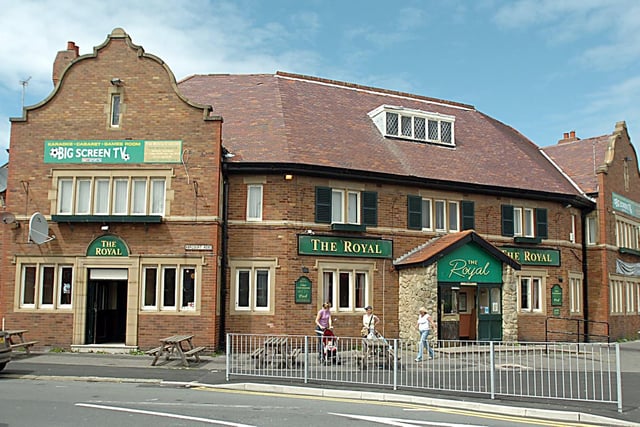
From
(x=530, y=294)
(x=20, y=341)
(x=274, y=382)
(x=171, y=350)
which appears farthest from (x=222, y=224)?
(x=530, y=294)

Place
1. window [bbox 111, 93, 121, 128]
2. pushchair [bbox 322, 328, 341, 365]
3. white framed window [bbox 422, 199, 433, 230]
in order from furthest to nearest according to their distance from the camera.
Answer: white framed window [bbox 422, 199, 433, 230] < window [bbox 111, 93, 121, 128] < pushchair [bbox 322, 328, 341, 365]

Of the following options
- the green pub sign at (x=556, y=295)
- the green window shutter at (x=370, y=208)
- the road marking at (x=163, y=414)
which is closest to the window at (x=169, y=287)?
the green window shutter at (x=370, y=208)

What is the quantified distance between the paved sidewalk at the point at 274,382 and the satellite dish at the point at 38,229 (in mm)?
3308

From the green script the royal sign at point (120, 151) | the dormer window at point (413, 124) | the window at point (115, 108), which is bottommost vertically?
the green script the royal sign at point (120, 151)

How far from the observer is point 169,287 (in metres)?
19.5

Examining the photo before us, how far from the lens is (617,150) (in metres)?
29.2

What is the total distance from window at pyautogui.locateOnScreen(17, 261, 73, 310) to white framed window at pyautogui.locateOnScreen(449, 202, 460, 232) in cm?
1297

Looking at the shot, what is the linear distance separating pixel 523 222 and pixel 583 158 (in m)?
7.23

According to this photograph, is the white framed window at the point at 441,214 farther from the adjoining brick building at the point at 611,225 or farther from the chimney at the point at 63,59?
the chimney at the point at 63,59

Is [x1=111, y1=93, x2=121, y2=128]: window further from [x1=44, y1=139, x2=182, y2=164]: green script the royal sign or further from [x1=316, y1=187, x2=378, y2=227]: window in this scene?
[x1=316, y1=187, x2=378, y2=227]: window

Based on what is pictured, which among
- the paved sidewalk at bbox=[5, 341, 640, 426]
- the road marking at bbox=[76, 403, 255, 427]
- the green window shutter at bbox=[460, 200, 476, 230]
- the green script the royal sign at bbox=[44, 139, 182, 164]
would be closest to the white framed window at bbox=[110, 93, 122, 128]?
the green script the royal sign at bbox=[44, 139, 182, 164]

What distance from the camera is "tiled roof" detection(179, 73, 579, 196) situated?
21672 mm

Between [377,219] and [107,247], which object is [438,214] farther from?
[107,247]

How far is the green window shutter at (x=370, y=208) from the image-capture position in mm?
21625
